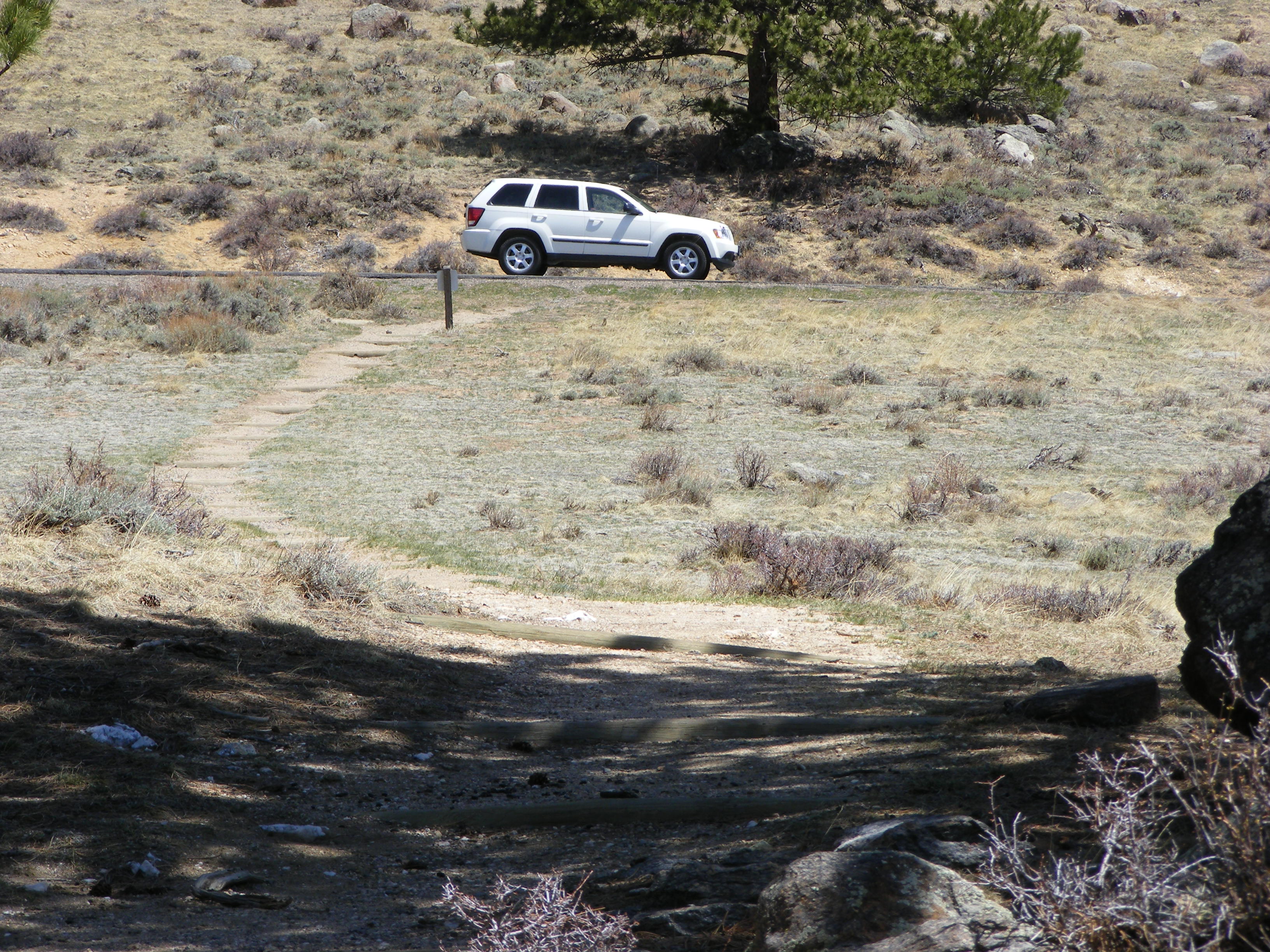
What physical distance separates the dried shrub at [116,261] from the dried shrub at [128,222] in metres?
1.14

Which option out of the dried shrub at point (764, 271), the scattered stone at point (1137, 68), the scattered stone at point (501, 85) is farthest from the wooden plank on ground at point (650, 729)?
the scattered stone at point (1137, 68)

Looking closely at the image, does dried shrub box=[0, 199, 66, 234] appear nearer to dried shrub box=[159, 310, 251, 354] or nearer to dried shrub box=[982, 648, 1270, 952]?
dried shrub box=[159, 310, 251, 354]

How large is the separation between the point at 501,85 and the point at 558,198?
2103 centimetres

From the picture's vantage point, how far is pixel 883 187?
121 ft

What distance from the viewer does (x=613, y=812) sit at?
445 cm

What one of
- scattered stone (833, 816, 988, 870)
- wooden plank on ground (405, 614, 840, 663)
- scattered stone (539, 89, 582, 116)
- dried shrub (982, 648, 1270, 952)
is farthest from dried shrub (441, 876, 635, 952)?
scattered stone (539, 89, 582, 116)

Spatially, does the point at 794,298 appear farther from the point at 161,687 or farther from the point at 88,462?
the point at 161,687

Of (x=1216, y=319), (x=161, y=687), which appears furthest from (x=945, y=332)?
(x=161, y=687)

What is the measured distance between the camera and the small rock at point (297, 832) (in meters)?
4.33

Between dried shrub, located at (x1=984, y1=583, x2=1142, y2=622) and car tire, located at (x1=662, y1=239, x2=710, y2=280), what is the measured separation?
16241 millimetres

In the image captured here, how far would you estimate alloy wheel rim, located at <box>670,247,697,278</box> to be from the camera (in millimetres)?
25359

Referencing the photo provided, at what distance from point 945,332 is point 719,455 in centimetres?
869

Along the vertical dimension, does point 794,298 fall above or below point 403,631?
above

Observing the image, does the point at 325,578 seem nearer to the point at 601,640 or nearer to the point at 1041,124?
the point at 601,640
